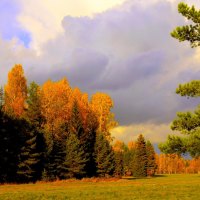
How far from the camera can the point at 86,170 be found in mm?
73000

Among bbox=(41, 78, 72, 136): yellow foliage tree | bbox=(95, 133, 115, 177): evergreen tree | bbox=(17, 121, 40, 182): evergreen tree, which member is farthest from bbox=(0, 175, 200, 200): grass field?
bbox=(95, 133, 115, 177): evergreen tree

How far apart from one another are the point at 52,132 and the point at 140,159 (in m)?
39.4

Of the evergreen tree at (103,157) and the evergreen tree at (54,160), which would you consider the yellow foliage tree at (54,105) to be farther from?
the evergreen tree at (103,157)

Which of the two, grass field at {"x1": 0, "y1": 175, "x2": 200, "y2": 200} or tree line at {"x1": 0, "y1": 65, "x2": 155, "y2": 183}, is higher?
tree line at {"x1": 0, "y1": 65, "x2": 155, "y2": 183}

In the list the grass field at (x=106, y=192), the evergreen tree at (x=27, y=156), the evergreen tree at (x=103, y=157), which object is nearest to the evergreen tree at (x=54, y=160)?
the evergreen tree at (x=27, y=156)

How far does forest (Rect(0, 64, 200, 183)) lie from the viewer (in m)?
61.5

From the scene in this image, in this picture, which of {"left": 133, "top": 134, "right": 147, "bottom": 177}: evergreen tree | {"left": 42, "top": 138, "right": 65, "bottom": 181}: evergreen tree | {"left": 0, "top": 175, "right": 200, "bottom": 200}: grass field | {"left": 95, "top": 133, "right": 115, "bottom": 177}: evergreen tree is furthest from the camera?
{"left": 133, "top": 134, "right": 147, "bottom": 177}: evergreen tree

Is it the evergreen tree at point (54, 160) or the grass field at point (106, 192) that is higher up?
the evergreen tree at point (54, 160)

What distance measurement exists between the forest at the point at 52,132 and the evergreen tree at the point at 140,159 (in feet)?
89.4

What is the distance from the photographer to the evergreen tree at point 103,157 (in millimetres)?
74500

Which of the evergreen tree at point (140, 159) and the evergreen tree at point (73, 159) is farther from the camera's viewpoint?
the evergreen tree at point (140, 159)

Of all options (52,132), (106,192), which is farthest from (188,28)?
(52,132)

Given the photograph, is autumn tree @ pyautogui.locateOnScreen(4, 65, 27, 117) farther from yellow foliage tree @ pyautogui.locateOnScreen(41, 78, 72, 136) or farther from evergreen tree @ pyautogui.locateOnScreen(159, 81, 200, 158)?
evergreen tree @ pyautogui.locateOnScreen(159, 81, 200, 158)

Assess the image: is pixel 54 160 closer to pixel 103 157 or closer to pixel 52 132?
pixel 52 132
